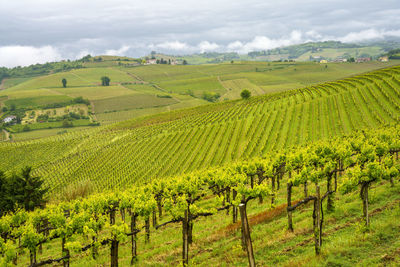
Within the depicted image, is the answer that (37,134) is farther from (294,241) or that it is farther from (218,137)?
(294,241)

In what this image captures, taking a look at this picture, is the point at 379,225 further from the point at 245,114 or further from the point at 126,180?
the point at 245,114

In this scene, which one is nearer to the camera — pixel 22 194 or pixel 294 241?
pixel 294 241

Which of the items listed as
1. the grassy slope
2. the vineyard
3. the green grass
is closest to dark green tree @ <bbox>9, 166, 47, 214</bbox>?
the vineyard

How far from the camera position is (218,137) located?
88.2 metres

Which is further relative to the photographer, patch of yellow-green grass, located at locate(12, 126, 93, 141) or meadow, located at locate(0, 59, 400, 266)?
patch of yellow-green grass, located at locate(12, 126, 93, 141)

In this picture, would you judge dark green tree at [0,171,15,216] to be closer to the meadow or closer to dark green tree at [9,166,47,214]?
dark green tree at [9,166,47,214]

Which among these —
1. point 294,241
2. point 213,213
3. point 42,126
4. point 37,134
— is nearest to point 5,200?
point 213,213

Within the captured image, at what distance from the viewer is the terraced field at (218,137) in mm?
75438

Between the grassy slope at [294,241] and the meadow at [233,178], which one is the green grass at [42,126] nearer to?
the meadow at [233,178]

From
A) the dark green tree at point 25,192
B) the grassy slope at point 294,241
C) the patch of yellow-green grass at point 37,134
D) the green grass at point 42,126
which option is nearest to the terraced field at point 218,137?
the dark green tree at point 25,192

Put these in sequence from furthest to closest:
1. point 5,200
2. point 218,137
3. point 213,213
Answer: point 218,137 → point 5,200 → point 213,213

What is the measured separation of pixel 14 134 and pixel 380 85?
189163 mm

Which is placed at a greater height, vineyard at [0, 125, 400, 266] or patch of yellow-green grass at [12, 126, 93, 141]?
vineyard at [0, 125, 400, 266]

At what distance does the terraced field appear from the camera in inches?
2970
